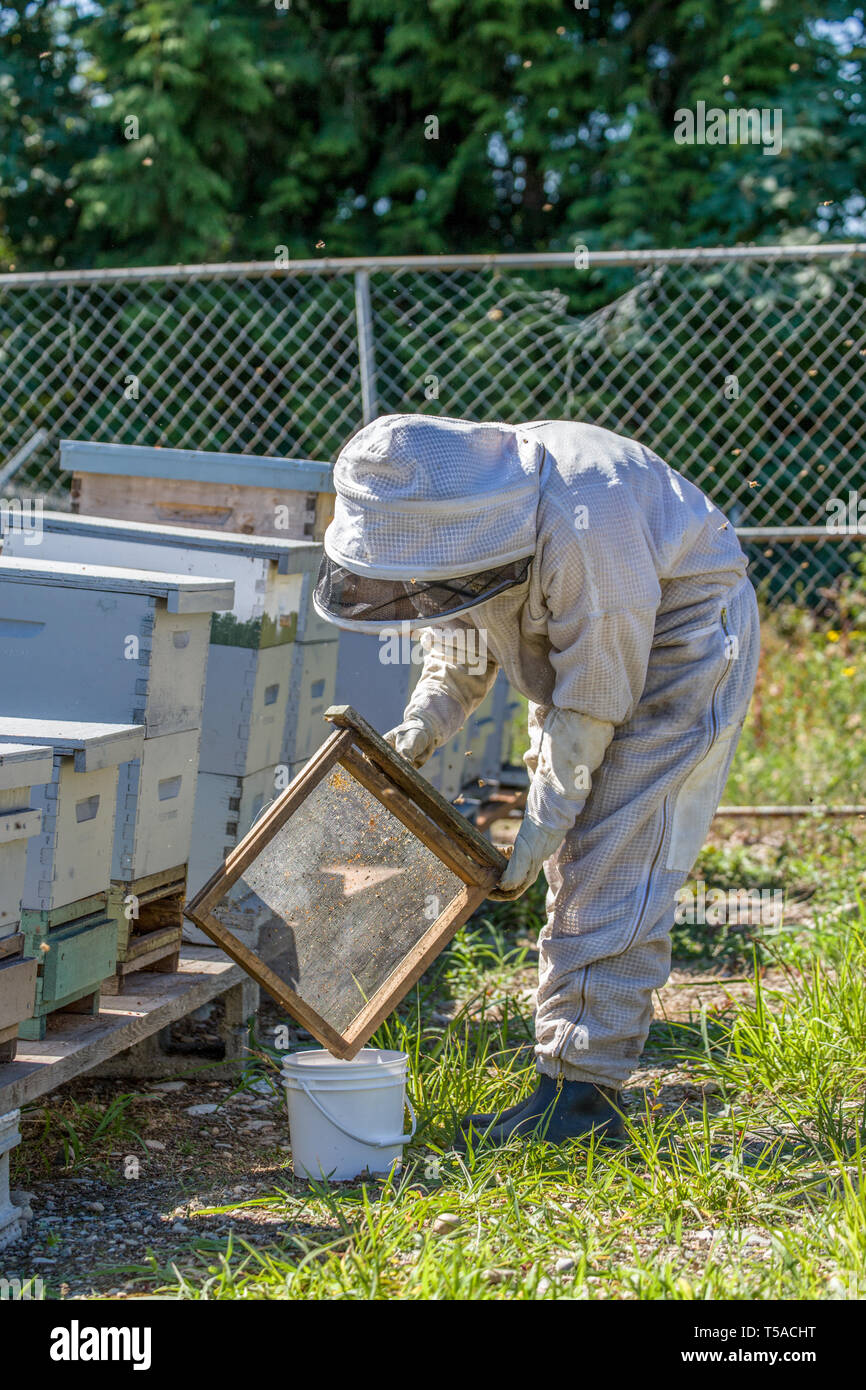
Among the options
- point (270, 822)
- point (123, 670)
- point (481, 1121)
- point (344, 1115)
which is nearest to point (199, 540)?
point (123, 670)

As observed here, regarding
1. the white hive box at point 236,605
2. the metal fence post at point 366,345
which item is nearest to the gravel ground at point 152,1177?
the white hive box at point 236,605

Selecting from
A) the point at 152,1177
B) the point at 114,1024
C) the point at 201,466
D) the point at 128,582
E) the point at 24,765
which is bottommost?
the point at 152,1177

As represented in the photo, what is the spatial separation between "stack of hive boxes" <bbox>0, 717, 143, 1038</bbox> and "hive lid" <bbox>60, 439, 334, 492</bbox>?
5.24 ft

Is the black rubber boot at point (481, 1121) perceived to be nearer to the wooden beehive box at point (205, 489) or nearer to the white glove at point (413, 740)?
the white glove at point (413, 740)

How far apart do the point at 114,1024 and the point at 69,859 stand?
40 centimetres

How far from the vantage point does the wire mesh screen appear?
111 inches

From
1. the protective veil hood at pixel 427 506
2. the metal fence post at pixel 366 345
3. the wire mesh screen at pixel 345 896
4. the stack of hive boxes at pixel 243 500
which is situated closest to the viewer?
the protective veil hood at pixel 427 506

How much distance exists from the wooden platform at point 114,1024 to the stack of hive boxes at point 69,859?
0.06 meters

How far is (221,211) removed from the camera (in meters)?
9.44

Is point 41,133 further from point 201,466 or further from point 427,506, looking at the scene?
point 427,506

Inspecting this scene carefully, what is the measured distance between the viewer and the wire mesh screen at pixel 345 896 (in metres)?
2.82

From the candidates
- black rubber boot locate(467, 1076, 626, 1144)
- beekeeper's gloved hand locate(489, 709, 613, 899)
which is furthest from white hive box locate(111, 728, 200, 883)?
black rubber boot locate(467, 1076, 626, 1144)

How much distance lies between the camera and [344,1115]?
2.77 metres

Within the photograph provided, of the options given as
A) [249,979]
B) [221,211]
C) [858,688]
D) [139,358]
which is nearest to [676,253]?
[858,688]
